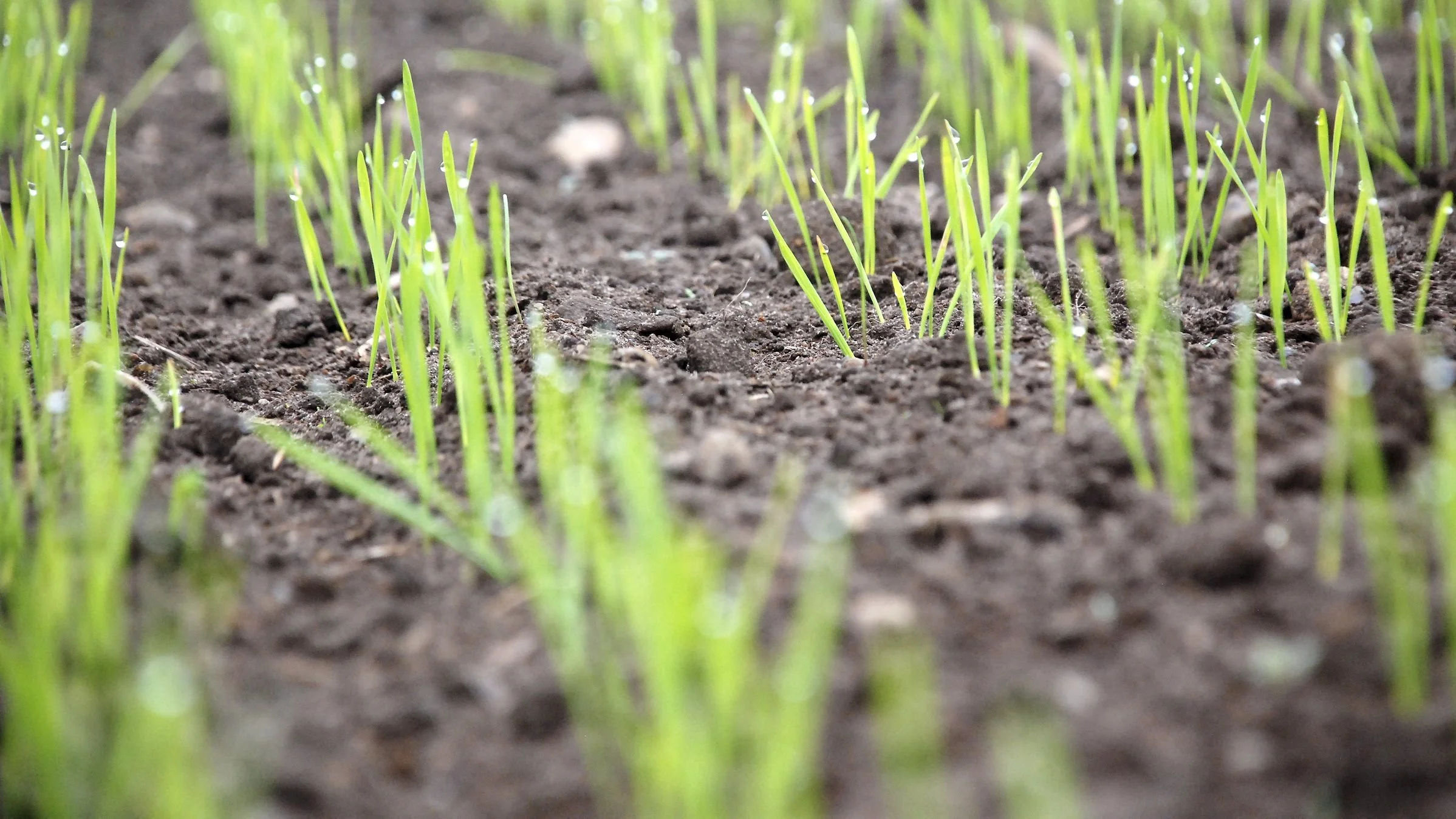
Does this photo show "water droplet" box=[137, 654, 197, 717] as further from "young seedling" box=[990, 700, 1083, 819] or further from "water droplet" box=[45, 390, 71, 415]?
"young seedling" box=[990, 700, 1083, 819]

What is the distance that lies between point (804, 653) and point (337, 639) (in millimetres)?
535

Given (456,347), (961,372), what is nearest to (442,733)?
(456,347)

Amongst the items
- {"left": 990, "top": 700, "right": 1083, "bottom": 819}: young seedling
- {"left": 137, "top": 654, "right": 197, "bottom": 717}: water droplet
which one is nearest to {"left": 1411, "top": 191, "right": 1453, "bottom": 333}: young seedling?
{"left": 990, "top": 700, "right": 1083, "bottom": 819}: young seedling

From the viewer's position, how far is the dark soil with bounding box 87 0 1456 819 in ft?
3.18

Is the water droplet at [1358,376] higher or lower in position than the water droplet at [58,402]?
lower

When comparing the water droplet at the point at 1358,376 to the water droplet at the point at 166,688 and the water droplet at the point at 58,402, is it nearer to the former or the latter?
the water droplet at the point at 166,688

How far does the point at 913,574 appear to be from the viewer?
1142mm

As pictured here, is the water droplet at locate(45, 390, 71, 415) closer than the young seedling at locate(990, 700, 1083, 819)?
No

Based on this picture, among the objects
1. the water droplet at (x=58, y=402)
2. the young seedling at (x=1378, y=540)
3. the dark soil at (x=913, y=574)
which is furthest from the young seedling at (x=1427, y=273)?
the water droplet at (x=58, y=402)

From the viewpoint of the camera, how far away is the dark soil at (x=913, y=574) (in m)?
0.97

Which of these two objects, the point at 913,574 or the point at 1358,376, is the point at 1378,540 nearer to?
the point at 1358,376

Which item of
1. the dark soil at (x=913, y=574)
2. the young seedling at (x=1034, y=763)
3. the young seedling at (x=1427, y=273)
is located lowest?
the young seedling at (x=1034, y=763)

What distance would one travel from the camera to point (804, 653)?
0.91m

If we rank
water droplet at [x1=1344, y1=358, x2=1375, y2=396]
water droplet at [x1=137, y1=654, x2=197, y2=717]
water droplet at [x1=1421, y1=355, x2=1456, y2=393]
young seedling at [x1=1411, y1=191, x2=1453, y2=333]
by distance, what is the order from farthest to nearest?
1. young seedling at [x1=1411, y1=191, x2=1453, y2=333]
2. water droplet at [x1=1421, y1=355, x2=1456, y2=393]
3. water droplet at [x1=1344, y1=358, x2=1375, y2=396]
4. water droplet at [x1=137, y1=654, x2=197, y2=717]
